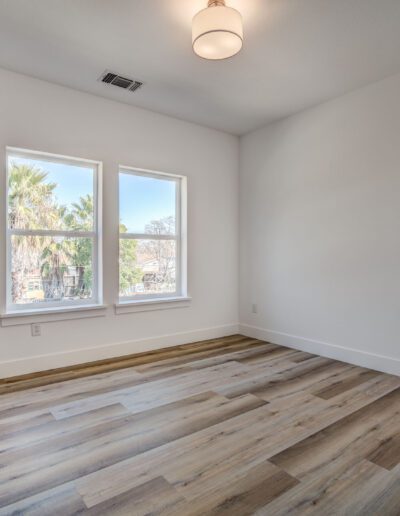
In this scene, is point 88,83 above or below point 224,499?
above

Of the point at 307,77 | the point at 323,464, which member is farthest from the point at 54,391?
the point at 307,77

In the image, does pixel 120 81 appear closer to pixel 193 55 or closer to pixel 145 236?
pixel 193 55

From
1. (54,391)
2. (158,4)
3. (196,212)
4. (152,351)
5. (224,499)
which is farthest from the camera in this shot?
(196,212)

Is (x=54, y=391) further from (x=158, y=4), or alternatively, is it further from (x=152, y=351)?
(x=158, y=4)

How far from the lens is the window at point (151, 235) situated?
391cm

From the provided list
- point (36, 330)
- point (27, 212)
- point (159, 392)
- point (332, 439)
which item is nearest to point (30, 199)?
point (27, 212)

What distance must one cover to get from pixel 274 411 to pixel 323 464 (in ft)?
2.05

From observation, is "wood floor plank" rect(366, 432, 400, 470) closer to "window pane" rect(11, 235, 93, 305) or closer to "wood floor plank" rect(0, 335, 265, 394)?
"wood floor plank" rect(0, 335, 265, 394)

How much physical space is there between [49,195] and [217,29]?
225 cm

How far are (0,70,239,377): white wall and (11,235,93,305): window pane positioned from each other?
0.18 metres

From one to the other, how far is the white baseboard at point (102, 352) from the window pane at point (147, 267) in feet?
1.90

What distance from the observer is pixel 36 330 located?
324cm

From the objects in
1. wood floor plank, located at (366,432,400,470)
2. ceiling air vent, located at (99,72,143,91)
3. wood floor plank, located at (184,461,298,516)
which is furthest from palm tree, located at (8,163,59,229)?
wood floor plank, located at (366,432,400,470)

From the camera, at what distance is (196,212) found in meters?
4.41
